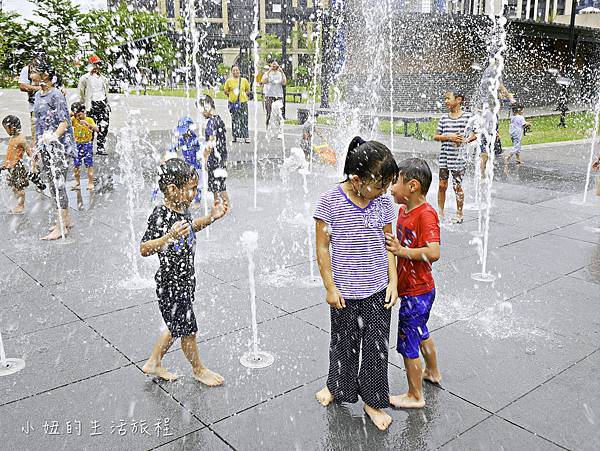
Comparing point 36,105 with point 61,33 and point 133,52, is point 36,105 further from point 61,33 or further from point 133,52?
point 133,52

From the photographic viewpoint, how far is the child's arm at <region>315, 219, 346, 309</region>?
116 inches

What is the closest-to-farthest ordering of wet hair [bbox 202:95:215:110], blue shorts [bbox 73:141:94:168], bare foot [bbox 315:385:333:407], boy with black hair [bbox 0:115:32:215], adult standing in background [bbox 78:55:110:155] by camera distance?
bare foot [bbox 315:385:333:407] < boy with black hair [bbox 0:115:32:215] < wet hair [bbox 202:95:215:110] < blue shorts [bbox 73:141:94:168] < adult standing in background [bbox 78:55:110:155]

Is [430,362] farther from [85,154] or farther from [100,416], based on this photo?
[85,154]

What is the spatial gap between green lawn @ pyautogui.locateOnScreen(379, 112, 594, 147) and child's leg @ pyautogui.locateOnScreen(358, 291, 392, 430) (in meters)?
12.9

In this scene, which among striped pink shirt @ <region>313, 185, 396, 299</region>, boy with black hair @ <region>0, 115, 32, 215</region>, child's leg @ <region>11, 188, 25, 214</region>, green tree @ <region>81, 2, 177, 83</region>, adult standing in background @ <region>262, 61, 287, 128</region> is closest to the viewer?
striped pink shirt @ <region>313, 185, 396, 299</region>

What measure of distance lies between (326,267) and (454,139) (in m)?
4.61

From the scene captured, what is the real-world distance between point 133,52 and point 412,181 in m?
47.5

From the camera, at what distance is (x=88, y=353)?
3875 millimetres

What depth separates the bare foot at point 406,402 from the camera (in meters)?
3.28

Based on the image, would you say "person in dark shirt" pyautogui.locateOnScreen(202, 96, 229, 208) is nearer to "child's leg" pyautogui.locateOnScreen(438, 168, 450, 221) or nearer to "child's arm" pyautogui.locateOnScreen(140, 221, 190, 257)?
"child's leg" pyautogui.locateOnScreen(438, 168, 450, 221)

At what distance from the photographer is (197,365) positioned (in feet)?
11.5

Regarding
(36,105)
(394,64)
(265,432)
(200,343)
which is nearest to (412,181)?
(265,432)

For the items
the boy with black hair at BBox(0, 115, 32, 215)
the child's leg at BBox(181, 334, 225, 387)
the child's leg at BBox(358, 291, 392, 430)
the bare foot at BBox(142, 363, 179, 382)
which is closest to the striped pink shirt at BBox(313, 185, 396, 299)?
the child's leg at BBox(358, 291, 392, 430)

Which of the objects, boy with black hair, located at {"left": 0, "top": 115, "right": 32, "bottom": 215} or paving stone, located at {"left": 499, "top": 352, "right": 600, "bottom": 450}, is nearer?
paving stone, located at {"left": 499, "top": 352, "right": 600, "bottom": 450}
